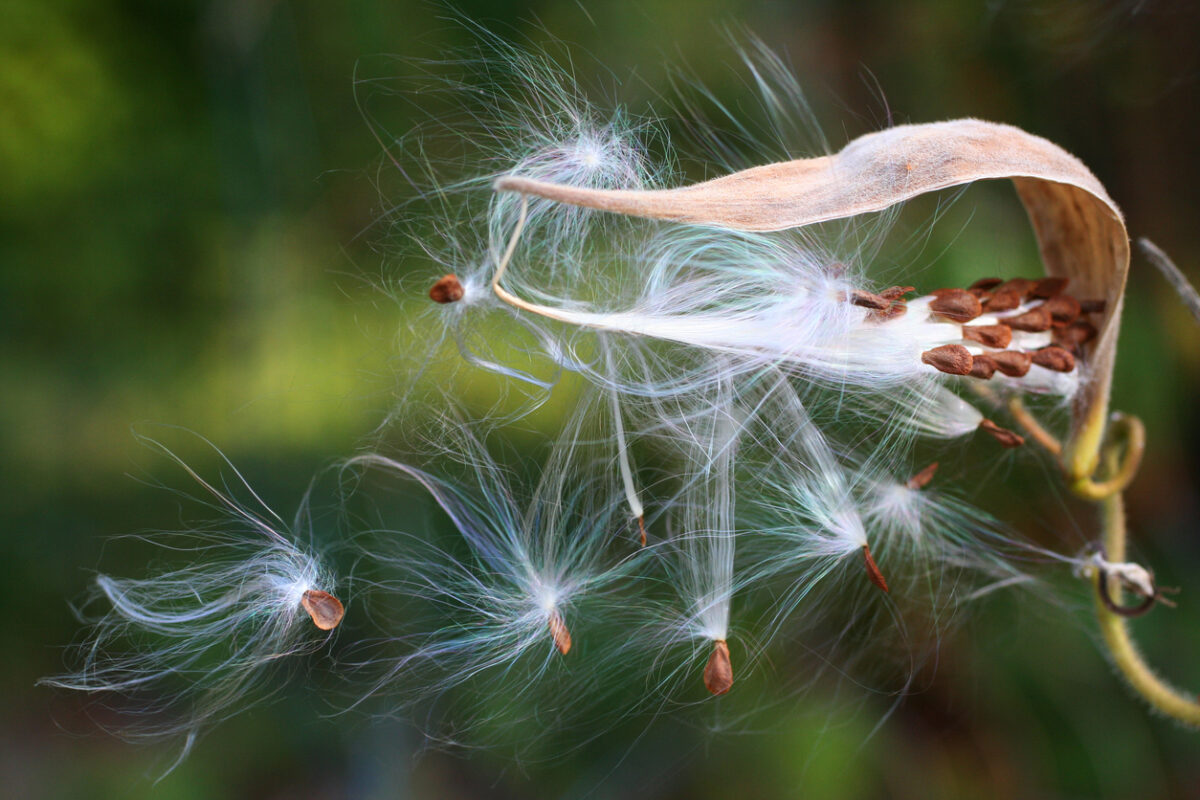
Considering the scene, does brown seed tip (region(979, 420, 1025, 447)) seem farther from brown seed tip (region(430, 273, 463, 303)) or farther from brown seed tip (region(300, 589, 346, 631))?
brown seed tip (region(300, 589, 346, 631))

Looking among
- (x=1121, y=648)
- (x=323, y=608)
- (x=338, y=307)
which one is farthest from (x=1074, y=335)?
(x=338, y=307)

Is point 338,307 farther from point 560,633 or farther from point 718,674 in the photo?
point 718,674

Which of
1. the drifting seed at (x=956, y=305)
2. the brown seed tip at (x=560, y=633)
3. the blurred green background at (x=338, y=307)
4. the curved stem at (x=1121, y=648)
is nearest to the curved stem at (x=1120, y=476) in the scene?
the curved stem at (x=1121, y=648)

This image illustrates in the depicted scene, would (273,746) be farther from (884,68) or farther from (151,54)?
(884,68)

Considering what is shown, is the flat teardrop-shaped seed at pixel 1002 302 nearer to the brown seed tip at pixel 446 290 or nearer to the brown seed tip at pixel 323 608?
the brown seed tip at pixel 446 290

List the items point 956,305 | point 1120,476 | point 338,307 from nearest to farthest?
point 956,305 → point 1120,476 → point 338,307

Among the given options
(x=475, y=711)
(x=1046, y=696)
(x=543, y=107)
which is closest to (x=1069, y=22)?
(x=1046, y=696)
